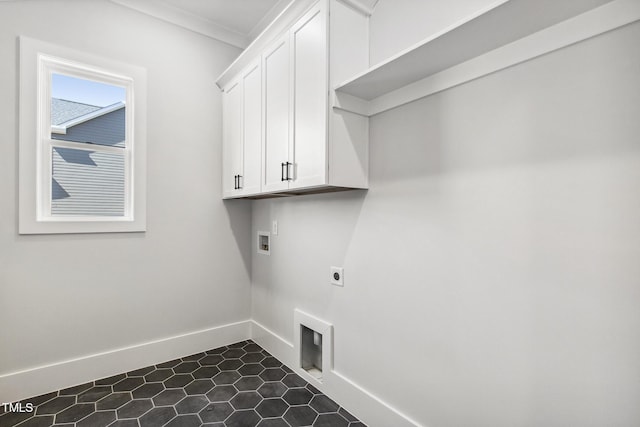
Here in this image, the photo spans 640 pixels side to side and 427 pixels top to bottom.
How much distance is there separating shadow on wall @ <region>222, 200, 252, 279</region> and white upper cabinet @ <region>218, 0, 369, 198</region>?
0.93 meters

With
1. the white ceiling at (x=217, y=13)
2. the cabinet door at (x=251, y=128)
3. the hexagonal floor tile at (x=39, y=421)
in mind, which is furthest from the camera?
the white ceiling at (x=217, y=13)

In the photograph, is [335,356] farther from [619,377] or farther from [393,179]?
[619,377]

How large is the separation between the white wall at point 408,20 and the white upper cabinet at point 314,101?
0.08 metres

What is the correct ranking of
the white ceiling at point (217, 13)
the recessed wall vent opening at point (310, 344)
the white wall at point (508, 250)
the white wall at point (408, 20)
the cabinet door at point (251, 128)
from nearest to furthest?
the white wall at point (508, 250) → the white wall at point (408, 20) → the recessed wall vent opening at point (310, 344) → the cabinet door at point (251, 128) → the white ceiling at point (217, 13)

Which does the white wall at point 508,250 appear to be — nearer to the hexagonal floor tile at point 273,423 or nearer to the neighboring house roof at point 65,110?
the hexagonal floor tile at point 273,423

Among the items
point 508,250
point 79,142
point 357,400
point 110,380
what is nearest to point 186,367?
point 110,380

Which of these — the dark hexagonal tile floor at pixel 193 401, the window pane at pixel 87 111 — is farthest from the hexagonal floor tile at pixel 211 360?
the window pane at pixel 87 111

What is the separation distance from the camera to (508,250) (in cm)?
123

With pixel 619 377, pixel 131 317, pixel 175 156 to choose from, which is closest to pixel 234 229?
pixel 175 156

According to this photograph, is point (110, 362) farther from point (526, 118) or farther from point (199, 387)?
point (526, 118)

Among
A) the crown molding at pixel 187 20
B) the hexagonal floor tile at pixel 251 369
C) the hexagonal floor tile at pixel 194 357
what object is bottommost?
the hexagonal floor tile at pixel 194 357

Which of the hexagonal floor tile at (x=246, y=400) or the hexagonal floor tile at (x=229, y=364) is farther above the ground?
the hexagonal floor tile at (x=246, y=400)

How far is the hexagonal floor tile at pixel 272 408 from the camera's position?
6.11 ft

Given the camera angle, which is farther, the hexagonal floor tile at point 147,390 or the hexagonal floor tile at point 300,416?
the hexagonal floor tile at point 147,390
